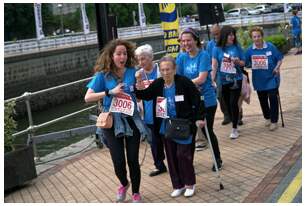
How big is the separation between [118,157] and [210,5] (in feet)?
23.4

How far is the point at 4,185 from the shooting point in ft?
23.5

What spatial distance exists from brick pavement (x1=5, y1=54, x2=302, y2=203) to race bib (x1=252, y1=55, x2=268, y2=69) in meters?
1.08

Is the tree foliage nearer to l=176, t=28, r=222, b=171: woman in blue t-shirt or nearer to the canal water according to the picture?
the canal water

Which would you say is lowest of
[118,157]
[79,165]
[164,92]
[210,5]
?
[79,165]

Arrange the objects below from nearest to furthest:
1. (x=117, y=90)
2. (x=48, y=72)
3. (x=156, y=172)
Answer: (x=117, y=90)
(x=156, y=172)
(x=48, y=72)

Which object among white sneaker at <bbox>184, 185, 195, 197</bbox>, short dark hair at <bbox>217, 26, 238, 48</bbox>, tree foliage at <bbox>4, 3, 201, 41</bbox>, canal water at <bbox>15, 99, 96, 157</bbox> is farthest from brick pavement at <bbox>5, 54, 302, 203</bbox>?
tree foliage at <bbox>4, 3, 201, 41</bbox>

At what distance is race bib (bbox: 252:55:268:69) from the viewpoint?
9317 millimetres

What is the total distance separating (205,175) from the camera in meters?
7.01

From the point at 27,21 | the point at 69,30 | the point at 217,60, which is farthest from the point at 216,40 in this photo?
the point at 69,30

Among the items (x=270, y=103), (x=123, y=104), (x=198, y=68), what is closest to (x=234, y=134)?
(x=270, y=103)

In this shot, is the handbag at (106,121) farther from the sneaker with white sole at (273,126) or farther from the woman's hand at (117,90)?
the sneaker with white sole at (273,126)

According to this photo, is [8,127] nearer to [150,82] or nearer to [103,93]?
[150,82]

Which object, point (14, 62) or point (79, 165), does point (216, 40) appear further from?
point (14, 62)

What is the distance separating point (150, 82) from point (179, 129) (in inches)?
44.1
